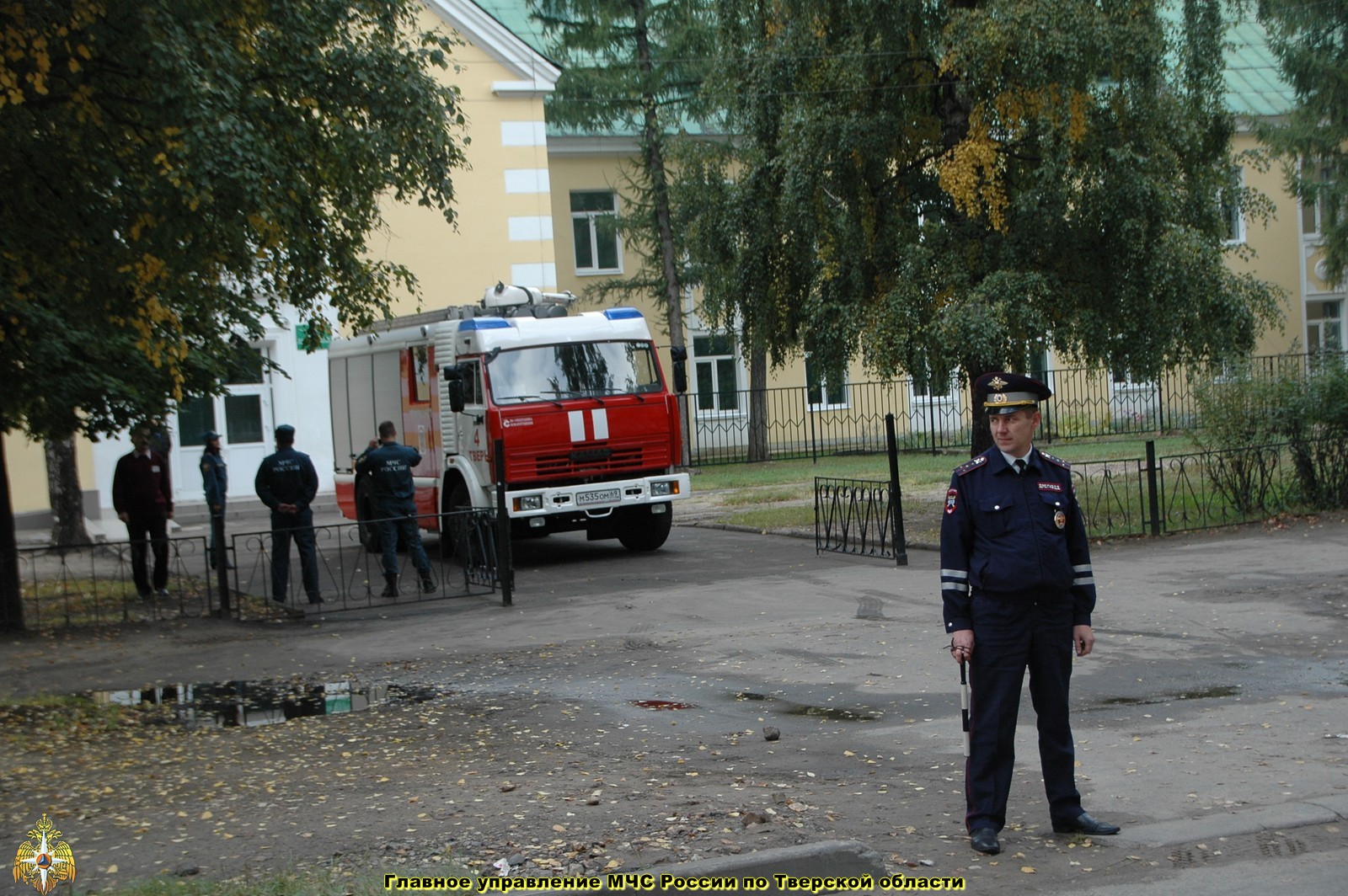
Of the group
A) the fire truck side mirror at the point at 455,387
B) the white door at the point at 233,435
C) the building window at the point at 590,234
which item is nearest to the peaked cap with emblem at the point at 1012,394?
the fire truck side mirror at the point at 455,387

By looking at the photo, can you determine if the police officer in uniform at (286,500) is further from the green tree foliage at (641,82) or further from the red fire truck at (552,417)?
the green tree foliage at (641,82)

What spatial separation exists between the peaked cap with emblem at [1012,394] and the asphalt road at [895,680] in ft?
5.89

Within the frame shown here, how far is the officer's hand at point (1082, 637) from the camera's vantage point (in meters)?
5.64

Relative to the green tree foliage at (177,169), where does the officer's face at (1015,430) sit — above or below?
below

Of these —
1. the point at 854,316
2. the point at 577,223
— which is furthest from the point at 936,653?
the point at 577,223

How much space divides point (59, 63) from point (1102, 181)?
1134 centimetres

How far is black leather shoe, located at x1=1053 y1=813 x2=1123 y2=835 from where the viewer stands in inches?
219

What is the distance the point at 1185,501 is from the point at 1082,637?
1220 cm

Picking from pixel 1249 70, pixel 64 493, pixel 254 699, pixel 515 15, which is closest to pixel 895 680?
pixel 254 699

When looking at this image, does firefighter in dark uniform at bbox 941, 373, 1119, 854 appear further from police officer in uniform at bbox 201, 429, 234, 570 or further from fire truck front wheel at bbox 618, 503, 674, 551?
police officer in uniform at bbox 201, 429, 234, 570

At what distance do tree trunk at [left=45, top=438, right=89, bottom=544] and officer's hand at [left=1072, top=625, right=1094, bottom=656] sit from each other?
1909cm

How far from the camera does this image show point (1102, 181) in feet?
52.9

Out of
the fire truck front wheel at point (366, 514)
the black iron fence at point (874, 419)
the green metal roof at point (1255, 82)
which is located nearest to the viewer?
the fire truck front wheel at point (366, 514)

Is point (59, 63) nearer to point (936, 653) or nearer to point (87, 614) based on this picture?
point (87, 614)
